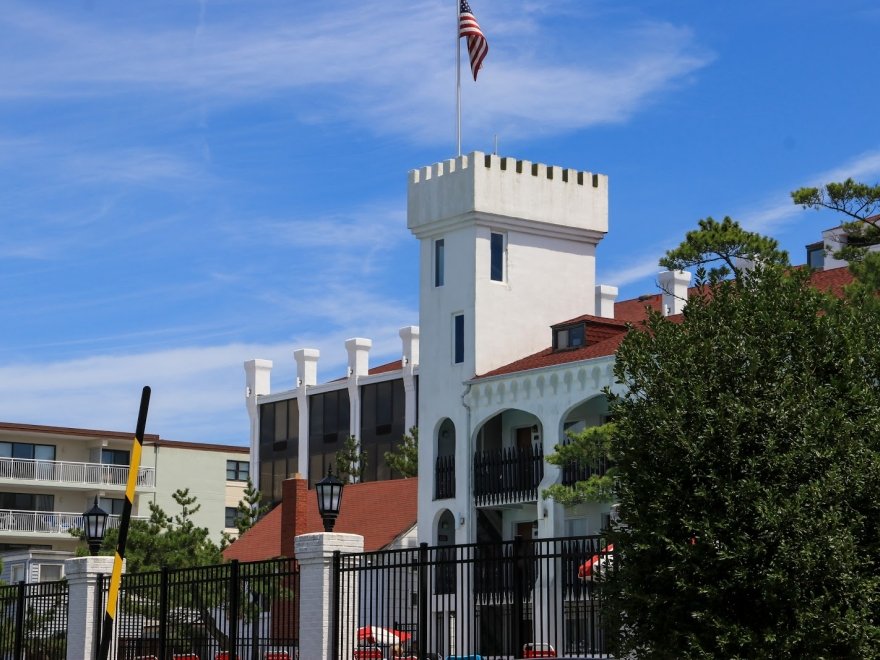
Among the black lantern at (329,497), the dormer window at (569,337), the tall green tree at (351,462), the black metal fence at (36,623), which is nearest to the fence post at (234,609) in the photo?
the black lantern at (329,497)

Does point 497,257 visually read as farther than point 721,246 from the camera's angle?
Yes

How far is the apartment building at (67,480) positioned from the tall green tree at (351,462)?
37.9ft

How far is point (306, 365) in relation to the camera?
286ft

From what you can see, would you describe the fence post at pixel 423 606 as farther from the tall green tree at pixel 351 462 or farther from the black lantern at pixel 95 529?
the tall green tree at pixel 351 462

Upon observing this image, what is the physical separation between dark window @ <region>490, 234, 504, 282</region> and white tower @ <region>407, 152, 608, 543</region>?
0.03m

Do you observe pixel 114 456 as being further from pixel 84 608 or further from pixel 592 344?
pixel 84 608

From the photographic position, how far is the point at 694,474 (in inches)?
649

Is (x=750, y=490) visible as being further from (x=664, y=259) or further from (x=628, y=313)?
(x=628, y=313)

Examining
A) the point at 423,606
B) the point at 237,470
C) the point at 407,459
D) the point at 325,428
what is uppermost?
the point at 325,428

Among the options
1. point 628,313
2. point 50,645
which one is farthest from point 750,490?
point 628,313

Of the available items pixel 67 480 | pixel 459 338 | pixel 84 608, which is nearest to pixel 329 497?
pixel 84 608

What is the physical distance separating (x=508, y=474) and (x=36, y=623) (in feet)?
86.9

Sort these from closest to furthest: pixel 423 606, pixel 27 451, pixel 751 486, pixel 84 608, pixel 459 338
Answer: pixel 751 486
pixel 423 606
pixel 84 608
pixel 459 338
pixel 27 451

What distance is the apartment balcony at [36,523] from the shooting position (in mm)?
82075
